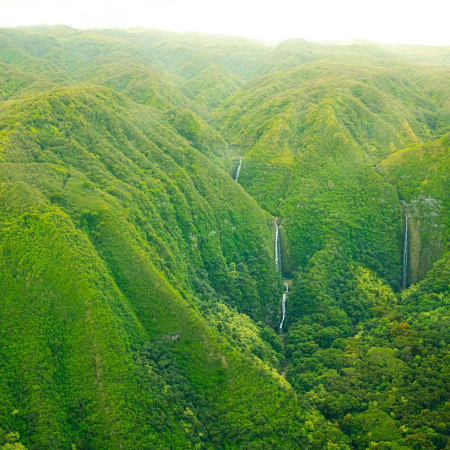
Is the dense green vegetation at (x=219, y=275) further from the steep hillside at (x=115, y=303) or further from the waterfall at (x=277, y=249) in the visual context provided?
the waterfall at (x=277, y=249)

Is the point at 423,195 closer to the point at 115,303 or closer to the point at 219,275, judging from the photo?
the point at 219,275

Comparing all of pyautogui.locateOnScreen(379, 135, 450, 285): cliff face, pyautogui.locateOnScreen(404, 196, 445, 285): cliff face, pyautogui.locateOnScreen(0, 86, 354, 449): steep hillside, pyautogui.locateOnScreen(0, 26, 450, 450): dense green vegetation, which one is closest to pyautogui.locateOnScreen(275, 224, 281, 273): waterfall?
pyautogui.locateOnScreen(0, 26, 450, 450): dense green vegetation

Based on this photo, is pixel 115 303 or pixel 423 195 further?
pixel 423 195

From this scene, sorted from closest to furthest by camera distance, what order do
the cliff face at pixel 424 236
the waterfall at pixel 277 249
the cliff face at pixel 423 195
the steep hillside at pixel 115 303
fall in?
the steep hillside at pixel 115 303
the cliff face at pixel 424 236
the cliff face at pixel 423 195
the waterfall at pixel 277 249

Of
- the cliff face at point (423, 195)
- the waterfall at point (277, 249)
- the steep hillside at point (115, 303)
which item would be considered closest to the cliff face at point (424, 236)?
the cliff face at point (423, 195)

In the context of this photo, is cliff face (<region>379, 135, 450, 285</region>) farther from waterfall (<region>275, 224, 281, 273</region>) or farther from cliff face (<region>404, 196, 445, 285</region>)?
waterfall (<region>275, 224, 281, 273</region>)

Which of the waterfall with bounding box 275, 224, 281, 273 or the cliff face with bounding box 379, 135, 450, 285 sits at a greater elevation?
the cliff face with bounding box 379, 135, 450, 285

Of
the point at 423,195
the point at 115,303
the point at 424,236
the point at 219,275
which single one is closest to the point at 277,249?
the point at 219,275

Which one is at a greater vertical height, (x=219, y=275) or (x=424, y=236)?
(x=424, y=236)

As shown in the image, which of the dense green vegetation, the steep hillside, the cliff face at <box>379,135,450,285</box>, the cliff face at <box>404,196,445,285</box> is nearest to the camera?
the steep hillside

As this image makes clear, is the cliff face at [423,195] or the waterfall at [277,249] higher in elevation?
the cliff face at [423,195]
